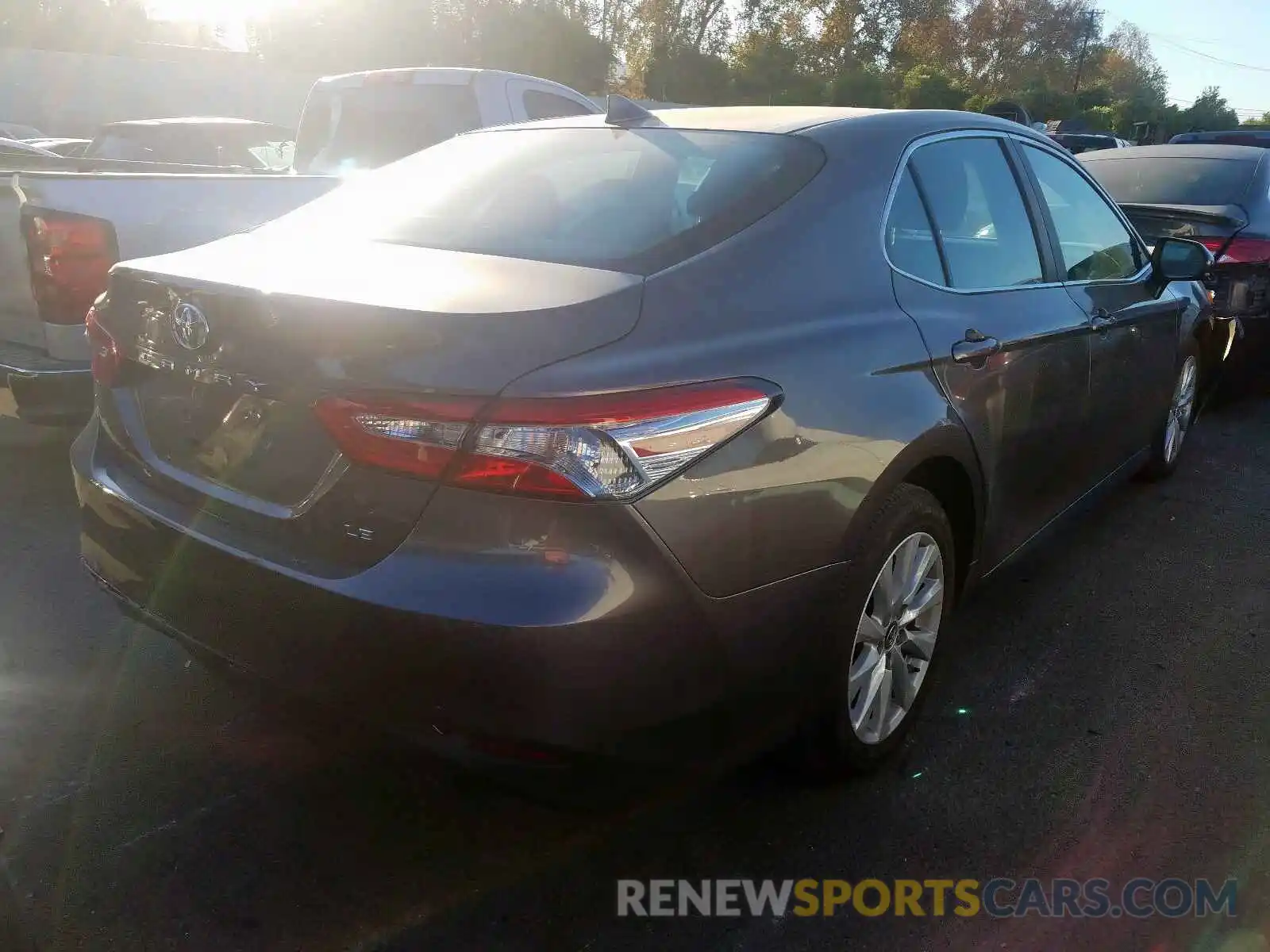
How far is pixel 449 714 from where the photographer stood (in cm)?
194

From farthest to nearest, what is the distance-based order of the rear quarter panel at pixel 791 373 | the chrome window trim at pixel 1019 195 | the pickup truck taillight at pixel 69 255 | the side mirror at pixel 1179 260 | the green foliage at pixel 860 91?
1. the green foliage at pixel 860 91
2. the side mirror at pixel 1179 260
3. the pickup truck taillight at pixel 69 255
4. the chrome window trim at pixel 1019 195
5. the rear quarter panel at pixel 791 373

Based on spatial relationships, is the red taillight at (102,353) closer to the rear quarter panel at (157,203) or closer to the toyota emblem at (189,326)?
the toyota emblem at (189,326)

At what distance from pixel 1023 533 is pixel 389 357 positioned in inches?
89.7

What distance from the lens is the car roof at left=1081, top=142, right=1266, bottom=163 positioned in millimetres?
7281

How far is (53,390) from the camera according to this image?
4.17 metres

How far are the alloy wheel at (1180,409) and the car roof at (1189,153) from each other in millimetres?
2607

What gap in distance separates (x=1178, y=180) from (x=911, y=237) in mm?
5423

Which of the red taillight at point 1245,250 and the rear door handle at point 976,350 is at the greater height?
the red taillight at point 1245,250

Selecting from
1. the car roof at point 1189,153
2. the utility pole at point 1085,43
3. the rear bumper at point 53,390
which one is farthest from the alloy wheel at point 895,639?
the utility pole at point 1085,43

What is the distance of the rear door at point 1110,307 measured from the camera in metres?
3.67

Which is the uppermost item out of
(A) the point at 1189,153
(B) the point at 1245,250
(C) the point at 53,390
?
(A) the point at 1189,153

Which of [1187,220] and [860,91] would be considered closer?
[1187,220]

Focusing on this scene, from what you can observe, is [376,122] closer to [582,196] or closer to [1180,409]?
[582,196]

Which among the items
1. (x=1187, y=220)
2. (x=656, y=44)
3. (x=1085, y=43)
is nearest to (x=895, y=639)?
(x=1187, y=220)
